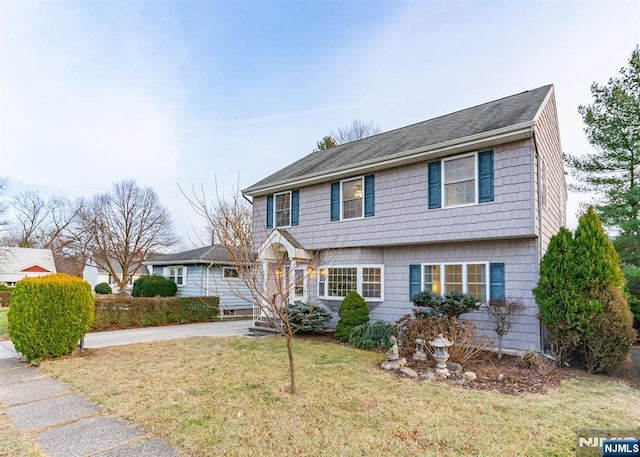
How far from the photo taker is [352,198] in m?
11.2

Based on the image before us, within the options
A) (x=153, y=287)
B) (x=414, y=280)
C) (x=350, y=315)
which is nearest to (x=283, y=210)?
(x=350, y=315)

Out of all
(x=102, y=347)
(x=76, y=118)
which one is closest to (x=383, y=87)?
(x=76, y=118)

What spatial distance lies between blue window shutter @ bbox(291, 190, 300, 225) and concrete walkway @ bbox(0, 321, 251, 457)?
7976 millimetres

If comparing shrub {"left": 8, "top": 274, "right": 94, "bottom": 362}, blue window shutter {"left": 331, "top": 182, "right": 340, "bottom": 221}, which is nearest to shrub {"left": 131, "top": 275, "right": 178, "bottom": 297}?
shrub {"left": 8, "top": 274, "right": 94, "bottom": 362}

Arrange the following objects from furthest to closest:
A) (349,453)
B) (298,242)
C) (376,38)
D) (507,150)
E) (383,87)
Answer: (383,87), (376,38), (298,242), (507,150), (349,453)

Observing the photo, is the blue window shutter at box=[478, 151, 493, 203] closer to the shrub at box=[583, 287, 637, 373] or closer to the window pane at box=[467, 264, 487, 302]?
the window pane at box=[467, 264, 487, 302]

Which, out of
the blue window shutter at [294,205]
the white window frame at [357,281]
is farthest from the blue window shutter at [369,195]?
the blue window shutter at [294,205]

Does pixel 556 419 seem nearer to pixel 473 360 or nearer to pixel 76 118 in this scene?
pixel 473 360

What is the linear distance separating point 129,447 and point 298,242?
889 centimetres

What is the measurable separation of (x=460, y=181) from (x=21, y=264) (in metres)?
37.7

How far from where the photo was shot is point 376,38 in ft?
44.0

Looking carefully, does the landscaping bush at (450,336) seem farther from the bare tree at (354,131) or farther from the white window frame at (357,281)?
the bare tree at (354,131)

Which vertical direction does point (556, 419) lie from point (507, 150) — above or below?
below

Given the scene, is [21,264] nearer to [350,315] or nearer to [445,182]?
[350,315]
